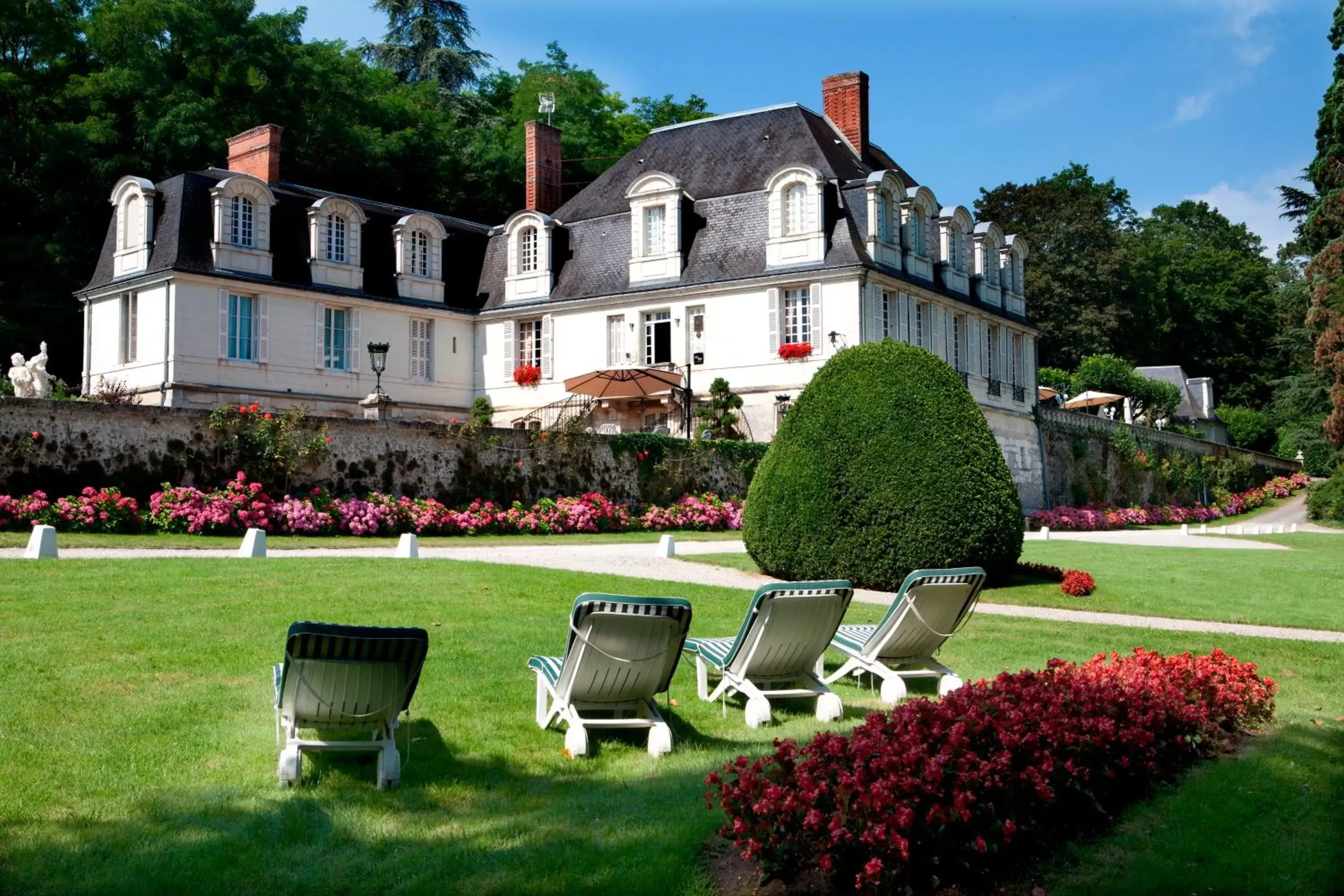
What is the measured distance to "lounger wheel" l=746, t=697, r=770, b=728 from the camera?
7.55 m

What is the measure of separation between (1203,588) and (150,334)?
22159 mm

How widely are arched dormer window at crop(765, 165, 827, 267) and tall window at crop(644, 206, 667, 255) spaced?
2.95 m

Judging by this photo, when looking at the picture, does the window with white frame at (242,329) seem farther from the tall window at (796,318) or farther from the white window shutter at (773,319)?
the tall window at (796,318)

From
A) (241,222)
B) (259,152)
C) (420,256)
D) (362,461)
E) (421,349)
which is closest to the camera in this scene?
(362,461)

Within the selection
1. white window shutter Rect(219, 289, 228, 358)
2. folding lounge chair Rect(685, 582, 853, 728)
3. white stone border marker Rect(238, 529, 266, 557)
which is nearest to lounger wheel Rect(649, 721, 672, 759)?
folding lounge chair Rect(685, 582, 853, 728)

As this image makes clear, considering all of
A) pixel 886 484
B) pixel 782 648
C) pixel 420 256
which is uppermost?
pixel 420 256

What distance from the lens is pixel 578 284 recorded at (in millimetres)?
32656

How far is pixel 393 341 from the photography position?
31.7 metres

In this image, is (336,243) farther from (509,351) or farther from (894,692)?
(894,692)

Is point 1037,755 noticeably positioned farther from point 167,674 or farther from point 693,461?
point 693,461

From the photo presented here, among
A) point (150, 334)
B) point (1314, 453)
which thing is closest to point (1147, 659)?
point (150, 334)

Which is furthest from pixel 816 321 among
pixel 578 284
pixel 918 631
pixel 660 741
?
pixel 660 741

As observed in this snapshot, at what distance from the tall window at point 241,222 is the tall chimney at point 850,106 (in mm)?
15500

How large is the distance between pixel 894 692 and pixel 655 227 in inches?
970
